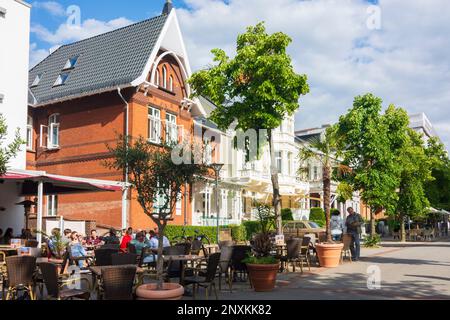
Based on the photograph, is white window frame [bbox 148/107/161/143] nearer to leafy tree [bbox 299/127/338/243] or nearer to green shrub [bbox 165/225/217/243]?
green shrub [bbox 165/225/217/243]

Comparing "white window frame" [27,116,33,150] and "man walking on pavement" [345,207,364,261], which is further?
"white window frame" [27,116,33,150]

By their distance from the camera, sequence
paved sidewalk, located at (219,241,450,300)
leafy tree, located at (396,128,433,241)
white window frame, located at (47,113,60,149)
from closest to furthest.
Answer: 1. paved sidewalk, located at (219,241,450,300)
2. white window frame, located at (47,113,60,149)
3. leafy tree, located at (396,128,433,241)

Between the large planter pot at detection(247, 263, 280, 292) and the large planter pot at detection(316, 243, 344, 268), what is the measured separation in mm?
4862

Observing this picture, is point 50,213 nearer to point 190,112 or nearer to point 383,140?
point 190,112

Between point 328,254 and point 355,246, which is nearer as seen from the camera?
point 328,254

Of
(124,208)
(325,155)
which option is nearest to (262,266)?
(325,155)

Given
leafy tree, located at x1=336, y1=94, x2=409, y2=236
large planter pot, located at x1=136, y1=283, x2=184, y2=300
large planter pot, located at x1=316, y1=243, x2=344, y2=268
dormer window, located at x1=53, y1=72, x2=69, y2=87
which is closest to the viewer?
large planter pot, located at x1=136, y1=283, x2=184, y2=300

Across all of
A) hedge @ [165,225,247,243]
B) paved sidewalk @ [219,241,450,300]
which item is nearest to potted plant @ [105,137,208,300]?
paved sidewalk @ [219,241,450,300]

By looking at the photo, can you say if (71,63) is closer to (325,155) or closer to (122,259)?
(325,155)

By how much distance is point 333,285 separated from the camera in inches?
453

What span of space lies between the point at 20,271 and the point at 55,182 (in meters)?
8.68

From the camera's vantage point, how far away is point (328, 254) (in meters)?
15.3

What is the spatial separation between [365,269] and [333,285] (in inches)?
149

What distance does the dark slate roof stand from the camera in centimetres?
2519
